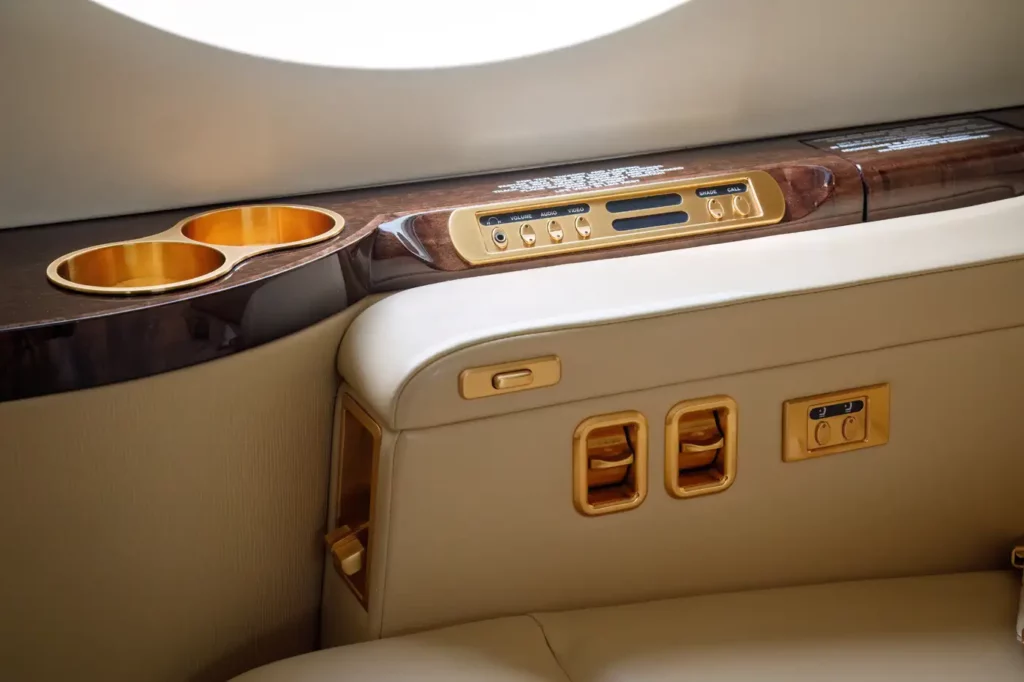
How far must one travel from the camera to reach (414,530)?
3.38 feet

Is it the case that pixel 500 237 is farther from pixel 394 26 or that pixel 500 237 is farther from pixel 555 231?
pixel 394 26

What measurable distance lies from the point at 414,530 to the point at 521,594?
0.43 feet

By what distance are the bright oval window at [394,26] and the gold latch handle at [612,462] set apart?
49cm

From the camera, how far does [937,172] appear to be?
1.31m

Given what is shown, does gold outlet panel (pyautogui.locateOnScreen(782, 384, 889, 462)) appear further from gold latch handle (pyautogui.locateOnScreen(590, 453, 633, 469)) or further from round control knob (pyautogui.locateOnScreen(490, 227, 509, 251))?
round control knob (pyautogui.locateOnScreen(490, 227, 509, 251))

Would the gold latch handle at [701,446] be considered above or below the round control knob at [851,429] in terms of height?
below

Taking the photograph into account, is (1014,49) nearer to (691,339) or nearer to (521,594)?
(691,339)

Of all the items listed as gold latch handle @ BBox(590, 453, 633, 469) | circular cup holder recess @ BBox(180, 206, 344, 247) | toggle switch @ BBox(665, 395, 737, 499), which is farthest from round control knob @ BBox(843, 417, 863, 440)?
circular cup holder recess @ BBox(180, 206, 344, 247)

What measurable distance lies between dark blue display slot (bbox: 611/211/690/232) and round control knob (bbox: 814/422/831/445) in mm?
267

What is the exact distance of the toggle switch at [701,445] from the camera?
1.09m

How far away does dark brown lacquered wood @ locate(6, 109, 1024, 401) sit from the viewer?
0.95 metres

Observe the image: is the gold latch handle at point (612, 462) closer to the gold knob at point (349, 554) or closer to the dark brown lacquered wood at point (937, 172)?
the gold knob at point (349, 554)

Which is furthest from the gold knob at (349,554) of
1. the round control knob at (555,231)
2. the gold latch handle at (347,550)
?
the round control knob at (555,231)

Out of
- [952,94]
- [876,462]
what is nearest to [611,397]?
[876,462]
